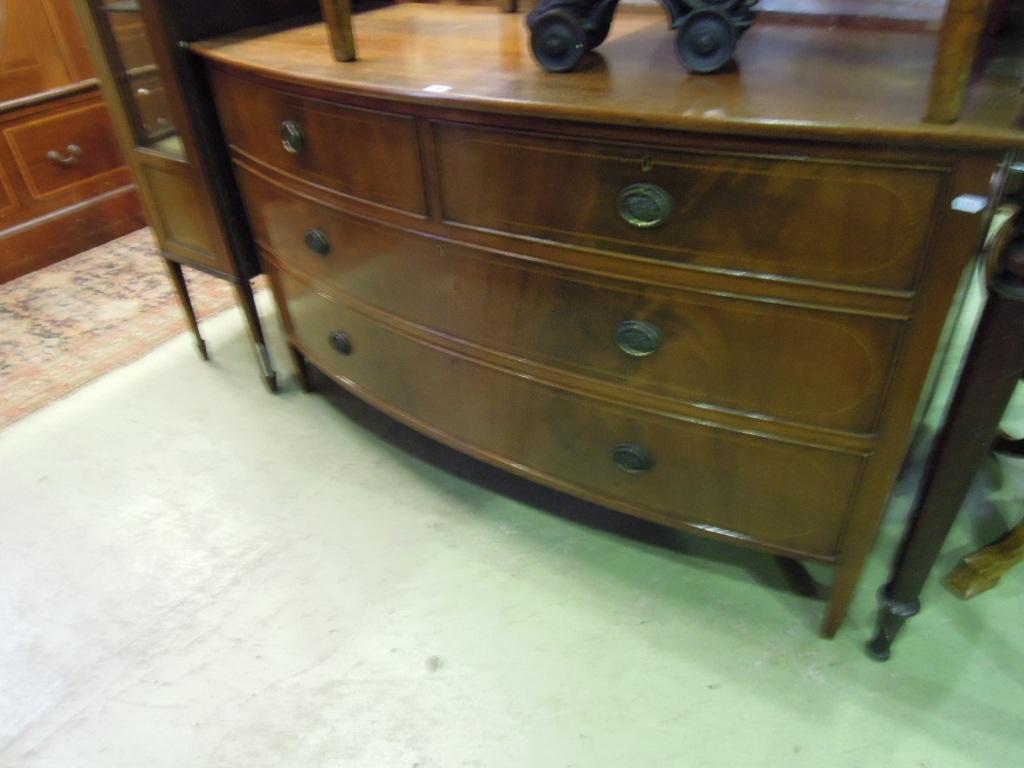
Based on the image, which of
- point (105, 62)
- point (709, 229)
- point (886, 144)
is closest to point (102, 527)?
point (105, 62)

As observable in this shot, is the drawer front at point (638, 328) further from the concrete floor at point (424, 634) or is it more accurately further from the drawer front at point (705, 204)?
the concrete floor at point (424, 634)

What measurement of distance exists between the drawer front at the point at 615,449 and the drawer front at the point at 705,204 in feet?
0.96

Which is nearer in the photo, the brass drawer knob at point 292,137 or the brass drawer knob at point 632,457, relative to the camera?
the brass drawer knob at point 632,457

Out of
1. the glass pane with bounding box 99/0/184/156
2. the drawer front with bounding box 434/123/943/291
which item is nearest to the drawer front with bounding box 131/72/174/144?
the glass pane with bounding box 99/0/184/156

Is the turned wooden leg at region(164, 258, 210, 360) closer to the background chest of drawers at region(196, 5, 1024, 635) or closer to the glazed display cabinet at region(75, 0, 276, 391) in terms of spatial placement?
the glazed display cabinet at region(75, 0, 276, 391)

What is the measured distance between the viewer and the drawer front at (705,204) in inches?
32.3

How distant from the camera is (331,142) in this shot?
1.23 metres

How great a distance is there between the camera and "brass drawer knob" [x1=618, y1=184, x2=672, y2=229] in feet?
3.03

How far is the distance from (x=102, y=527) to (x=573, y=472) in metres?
1.14

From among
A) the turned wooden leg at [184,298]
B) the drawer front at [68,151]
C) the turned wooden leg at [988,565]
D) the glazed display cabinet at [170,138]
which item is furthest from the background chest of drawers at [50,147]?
the turned wooden leg at [988,565]

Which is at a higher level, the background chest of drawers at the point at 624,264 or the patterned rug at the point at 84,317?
the background chest of drawers at the point at 624,264

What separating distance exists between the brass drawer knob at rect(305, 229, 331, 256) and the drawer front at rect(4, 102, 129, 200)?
1.92 m

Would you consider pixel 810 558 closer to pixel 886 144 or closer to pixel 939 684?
pixel 939 684

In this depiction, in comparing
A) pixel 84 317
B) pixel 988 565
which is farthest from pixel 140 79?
pixel 988 565
